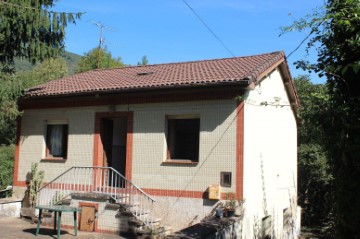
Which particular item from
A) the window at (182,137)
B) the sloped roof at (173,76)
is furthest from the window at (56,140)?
the window at (182,137)

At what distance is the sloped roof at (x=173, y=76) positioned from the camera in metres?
12.1

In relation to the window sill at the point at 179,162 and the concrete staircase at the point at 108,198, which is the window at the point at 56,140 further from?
the window sill at the point at 179,162

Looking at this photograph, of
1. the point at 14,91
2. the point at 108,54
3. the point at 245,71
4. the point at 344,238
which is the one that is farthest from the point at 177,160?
the point at 108,54

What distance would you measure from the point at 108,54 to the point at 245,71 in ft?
123

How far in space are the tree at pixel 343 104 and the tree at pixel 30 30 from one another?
35.2ft

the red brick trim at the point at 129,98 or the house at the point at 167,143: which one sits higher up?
the red brick trim at the point at 129,98

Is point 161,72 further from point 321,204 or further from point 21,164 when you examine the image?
point 321,204

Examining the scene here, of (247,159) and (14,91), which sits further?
(14,91)

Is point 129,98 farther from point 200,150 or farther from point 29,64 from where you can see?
point 29,64

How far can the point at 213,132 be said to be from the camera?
11961 millimetres

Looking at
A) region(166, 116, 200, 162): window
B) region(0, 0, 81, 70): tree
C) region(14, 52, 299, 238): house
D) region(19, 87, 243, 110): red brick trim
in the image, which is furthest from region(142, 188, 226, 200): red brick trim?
region(0, 0, 81, 70): tree

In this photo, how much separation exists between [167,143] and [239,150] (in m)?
2.38

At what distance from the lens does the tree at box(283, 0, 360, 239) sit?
3916mm

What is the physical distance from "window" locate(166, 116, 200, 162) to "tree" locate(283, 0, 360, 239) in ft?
27.4
